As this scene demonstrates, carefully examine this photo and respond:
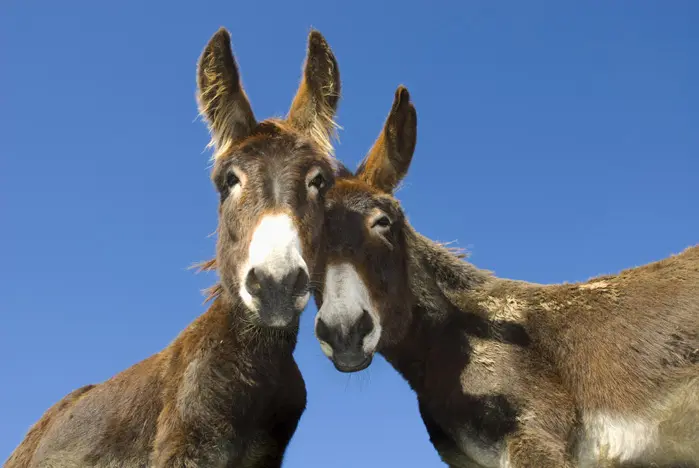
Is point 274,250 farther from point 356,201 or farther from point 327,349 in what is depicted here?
point 356,201

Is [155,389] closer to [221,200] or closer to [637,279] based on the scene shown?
[221,200]

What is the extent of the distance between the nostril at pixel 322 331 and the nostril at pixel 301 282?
2.39ft

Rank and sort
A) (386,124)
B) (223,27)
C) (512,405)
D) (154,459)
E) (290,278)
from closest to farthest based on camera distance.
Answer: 1. (290,278)
2. (154,459)
3. (512,405)
4. (223,27)
5. (386,124)

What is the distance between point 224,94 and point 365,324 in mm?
2308

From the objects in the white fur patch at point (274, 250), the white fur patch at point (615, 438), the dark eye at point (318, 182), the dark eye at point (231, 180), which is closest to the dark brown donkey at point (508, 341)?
the white fur patch at point (615, 438)

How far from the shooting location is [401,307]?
20.6 ft

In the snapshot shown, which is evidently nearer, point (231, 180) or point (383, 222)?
point (231, 180)

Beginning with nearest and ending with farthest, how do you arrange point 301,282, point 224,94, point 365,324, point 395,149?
point 301,282
point 365,324
point 224,94
point 395,149

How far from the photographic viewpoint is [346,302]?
5.51m

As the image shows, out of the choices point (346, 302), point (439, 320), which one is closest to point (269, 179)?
point (346, 302)

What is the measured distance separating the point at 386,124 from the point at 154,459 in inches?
147

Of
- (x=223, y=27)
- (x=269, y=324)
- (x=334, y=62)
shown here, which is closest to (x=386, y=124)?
(x=334, y=62)

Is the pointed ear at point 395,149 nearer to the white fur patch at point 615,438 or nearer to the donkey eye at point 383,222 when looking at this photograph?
the donkey eye at point 383,222

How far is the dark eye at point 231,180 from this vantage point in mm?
5558
